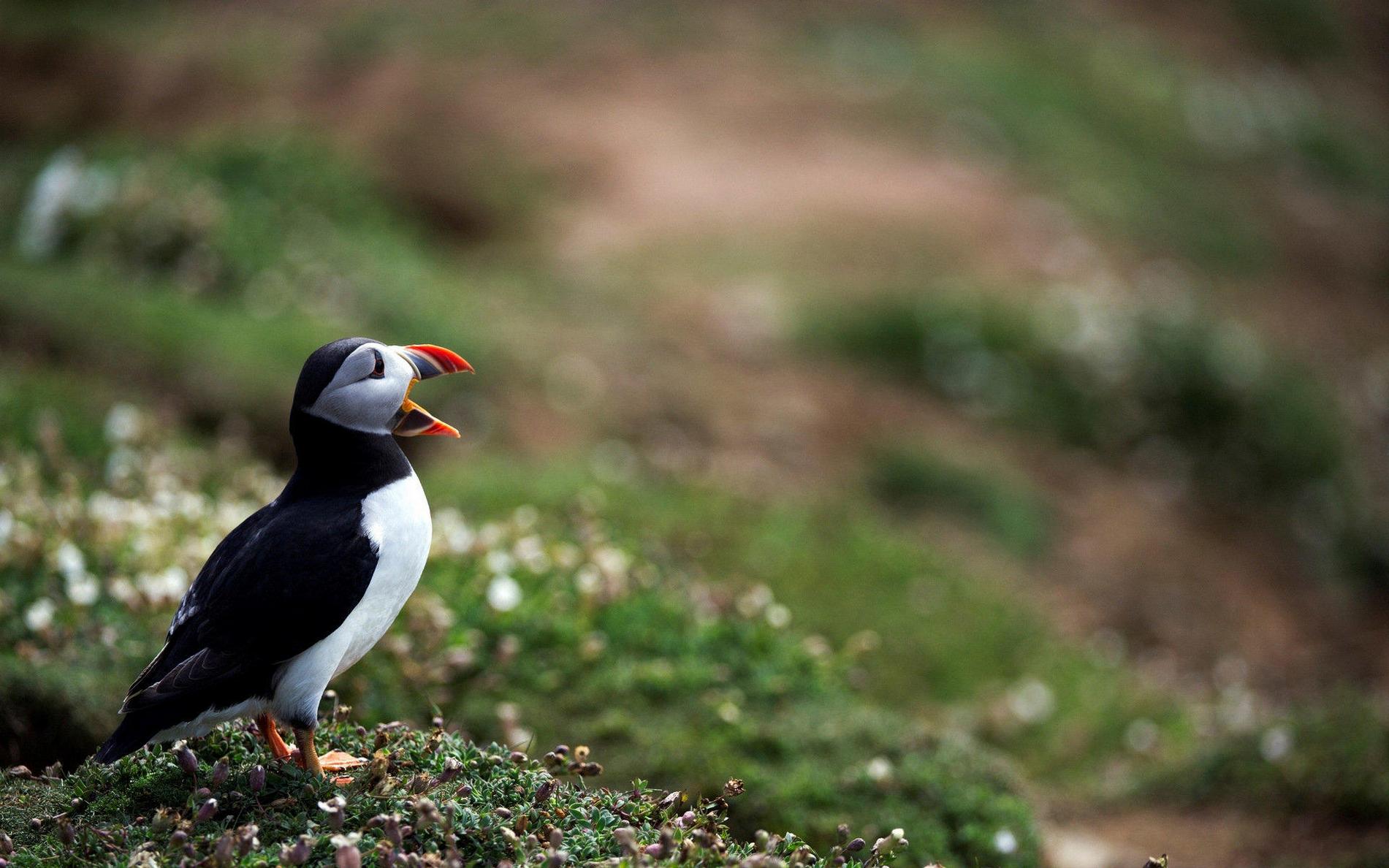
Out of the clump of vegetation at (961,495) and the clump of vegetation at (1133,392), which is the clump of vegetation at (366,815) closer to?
the clump of vegetation at (961,495)

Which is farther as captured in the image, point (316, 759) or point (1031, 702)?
point (1031, 702)

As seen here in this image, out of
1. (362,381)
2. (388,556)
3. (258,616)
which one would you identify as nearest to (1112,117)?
(362,381)

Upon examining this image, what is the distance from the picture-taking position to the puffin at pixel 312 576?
325 centimetres

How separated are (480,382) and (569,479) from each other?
1662 mm

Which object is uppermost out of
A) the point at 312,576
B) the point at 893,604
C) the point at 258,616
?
the point at 893,604

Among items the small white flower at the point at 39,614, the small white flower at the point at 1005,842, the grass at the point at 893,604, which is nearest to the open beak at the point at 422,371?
the small white flower at the point at 39,614

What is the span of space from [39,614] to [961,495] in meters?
6.27

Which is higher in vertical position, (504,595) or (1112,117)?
(1112,117)

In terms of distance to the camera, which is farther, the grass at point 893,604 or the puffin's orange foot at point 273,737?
the grass at point 893,604

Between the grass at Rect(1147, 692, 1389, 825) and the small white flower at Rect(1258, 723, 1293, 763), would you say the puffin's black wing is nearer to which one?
the grass at Rect(1147, 692, 1389, 825)

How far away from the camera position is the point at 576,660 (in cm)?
545

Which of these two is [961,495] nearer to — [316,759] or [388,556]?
[388,556]

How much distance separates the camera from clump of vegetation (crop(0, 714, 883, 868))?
9.66 ft

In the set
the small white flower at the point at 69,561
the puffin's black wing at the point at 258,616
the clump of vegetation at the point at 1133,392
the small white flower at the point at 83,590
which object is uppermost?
the clump of vegetation at the point at 1133,392
